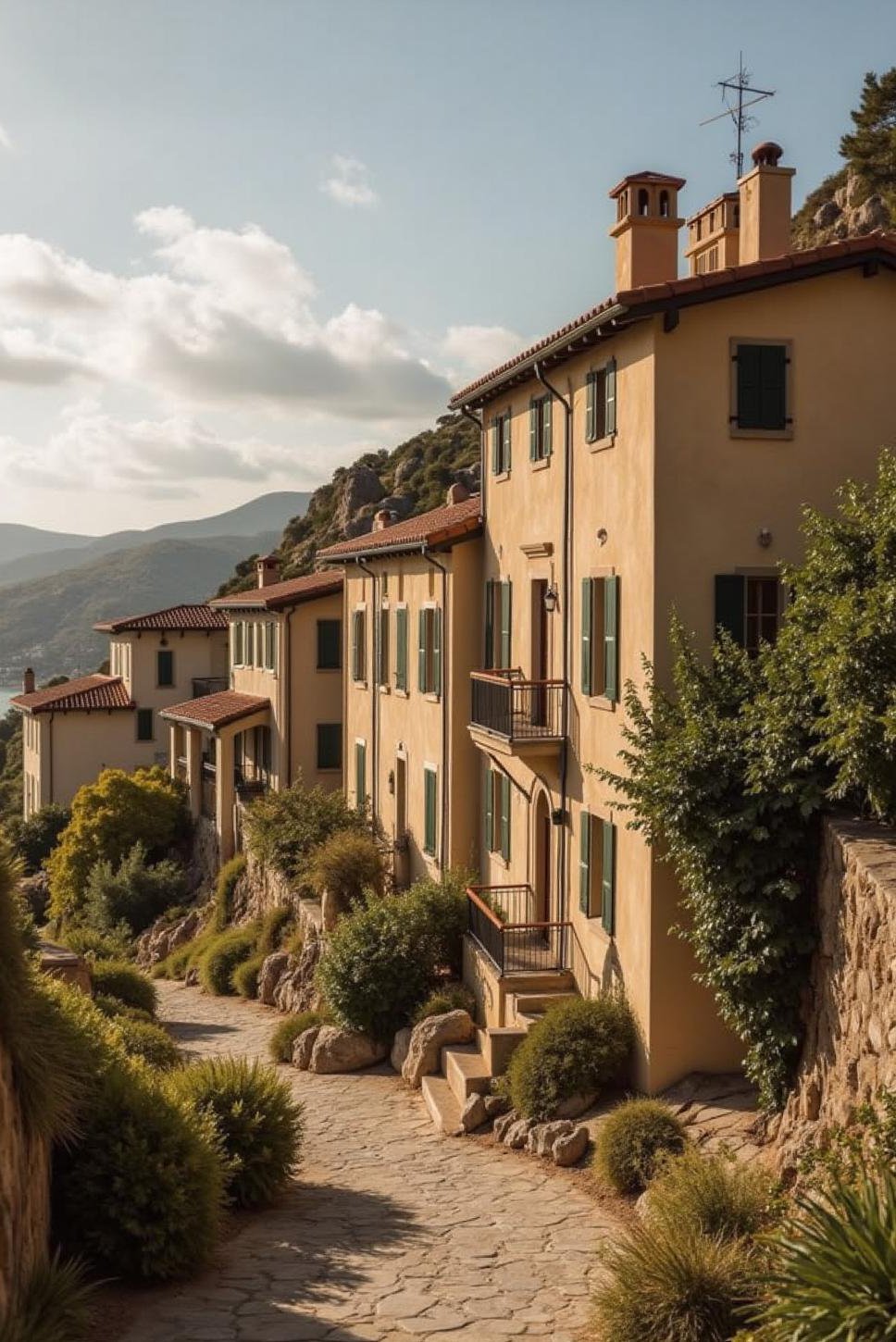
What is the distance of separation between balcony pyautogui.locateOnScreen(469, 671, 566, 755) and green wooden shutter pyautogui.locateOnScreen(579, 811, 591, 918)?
1.41 m

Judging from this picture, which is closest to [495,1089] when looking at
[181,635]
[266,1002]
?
[266,1002]

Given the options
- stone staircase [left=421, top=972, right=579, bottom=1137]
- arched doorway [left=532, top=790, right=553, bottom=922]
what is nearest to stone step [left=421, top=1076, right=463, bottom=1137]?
stone staircase [left=421, top=972, right=579, bottom=1137]

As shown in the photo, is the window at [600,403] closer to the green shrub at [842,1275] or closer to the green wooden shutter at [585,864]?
the green wooden shutter at [585,864]

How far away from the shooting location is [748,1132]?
558 inches

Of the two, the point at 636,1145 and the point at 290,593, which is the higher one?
the point at 290,593

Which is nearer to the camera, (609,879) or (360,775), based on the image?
(609,879)

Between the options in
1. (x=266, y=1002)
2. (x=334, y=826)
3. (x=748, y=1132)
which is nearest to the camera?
(x=748, y=1132)

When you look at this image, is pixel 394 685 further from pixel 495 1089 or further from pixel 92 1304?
pixel 92 1304

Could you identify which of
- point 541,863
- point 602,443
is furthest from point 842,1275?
point 541,863

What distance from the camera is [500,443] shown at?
2419cm

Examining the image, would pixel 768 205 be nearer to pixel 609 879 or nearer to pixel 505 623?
pixel 505 623

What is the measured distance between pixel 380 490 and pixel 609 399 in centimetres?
7266

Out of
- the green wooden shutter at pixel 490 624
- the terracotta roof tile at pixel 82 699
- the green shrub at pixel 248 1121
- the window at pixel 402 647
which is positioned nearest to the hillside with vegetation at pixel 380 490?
the terracotta roof tile at pixel 82 699

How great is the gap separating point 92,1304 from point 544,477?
1424cm
